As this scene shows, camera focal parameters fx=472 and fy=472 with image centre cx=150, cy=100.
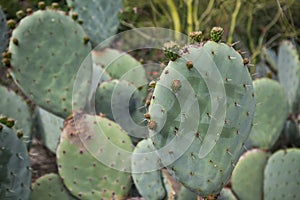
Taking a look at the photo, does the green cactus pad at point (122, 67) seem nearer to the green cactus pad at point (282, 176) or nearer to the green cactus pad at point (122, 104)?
the green cactus pad at point (122, 104)

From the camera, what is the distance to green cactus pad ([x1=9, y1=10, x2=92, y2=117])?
6.33 ft

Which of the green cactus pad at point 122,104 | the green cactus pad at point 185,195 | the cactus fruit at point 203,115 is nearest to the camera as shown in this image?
the cactus fruit at point 203,115

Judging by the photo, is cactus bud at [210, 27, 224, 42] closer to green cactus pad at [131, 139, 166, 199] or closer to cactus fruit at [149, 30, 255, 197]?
cactus fruit at [149, 30, 255, 197]

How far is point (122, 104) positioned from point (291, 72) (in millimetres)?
1132

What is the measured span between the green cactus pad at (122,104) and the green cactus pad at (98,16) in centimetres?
74

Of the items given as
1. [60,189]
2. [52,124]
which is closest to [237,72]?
[60,189]

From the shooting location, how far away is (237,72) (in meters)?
1.25

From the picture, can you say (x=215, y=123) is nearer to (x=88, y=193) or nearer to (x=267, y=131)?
(x=88, y=193)

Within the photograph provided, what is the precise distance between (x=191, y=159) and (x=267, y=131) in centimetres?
115

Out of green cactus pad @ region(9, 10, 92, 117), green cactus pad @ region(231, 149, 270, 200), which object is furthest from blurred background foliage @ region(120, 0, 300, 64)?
green cactus pad @ region(231, 149, 270, 200)

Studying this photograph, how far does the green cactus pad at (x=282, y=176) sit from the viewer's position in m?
1.97

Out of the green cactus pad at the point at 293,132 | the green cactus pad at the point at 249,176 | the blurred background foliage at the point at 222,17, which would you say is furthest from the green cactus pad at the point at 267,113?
the blurred background foliage at the point at 222,17

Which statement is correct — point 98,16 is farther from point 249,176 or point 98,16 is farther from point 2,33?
point 249,176

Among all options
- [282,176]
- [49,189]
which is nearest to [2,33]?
[49,189]
